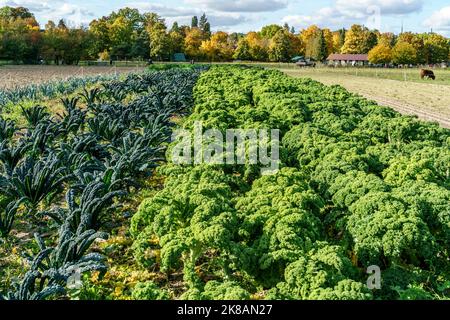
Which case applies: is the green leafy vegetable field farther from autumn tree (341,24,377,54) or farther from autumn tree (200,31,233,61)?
autumn tree (341,24,377,54)

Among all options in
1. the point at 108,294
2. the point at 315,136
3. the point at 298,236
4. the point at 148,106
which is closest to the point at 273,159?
the point at 315,136

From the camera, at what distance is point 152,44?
255ft

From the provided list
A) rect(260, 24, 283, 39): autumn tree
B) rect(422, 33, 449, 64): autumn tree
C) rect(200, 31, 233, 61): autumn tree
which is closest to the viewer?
rect(200, 31, 233, 61): autumn tree

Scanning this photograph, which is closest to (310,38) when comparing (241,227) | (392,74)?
(392,74)

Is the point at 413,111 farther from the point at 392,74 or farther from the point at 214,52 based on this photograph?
the point at 214,52

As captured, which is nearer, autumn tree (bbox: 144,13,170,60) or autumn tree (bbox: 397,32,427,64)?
autumn tree (bbox: 144,13,170,60)

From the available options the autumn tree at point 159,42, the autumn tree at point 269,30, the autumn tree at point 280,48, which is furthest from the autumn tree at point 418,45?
the autumn tree at point 269,30

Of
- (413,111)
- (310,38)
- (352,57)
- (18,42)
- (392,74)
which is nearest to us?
(413,111)

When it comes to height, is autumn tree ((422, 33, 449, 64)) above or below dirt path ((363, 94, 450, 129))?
above

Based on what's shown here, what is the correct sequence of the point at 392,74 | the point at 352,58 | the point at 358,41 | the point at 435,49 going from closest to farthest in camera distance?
the point at 392,74, the point at 435,49, the point at 358,41, the point at 352,58

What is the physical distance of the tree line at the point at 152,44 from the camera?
6694 cm

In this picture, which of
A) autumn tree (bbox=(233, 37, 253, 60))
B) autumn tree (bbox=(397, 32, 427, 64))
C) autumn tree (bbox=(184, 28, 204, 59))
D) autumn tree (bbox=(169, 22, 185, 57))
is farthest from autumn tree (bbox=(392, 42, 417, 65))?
autumn tree (bbox=(169, 22, 185, 57))

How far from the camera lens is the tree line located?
6694cm

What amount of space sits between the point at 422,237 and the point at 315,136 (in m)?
4.06
